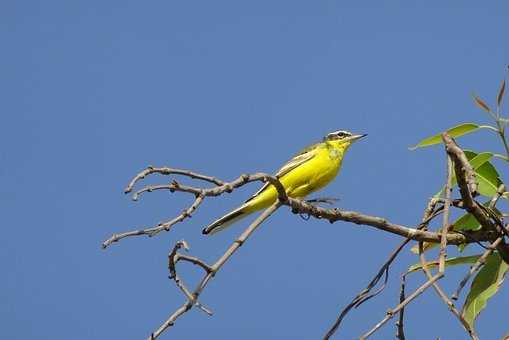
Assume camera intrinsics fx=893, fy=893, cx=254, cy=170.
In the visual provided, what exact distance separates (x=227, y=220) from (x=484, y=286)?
3482 millimetres

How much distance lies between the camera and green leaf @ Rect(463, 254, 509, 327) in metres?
4.06

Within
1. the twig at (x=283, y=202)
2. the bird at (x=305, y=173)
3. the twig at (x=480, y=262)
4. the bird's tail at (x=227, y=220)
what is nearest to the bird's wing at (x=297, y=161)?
the bird at (x=305, y=173)

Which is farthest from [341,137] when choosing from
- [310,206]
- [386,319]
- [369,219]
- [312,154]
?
[386,319]

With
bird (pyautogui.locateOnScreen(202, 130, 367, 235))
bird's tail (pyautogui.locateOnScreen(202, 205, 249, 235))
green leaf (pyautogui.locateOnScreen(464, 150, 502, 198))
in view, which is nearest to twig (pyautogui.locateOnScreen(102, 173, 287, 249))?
green leaf (pyautogui.locateOnScreen(464, 150, 502, 198))

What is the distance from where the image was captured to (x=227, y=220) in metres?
7.38

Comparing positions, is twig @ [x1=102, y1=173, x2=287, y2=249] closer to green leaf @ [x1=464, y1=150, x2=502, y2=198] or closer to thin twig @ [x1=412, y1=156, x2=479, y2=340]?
thin twig @ [x1=412, y1=156, x2=479, y2=340]

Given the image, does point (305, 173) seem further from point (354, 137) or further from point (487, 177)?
point (487, 177)

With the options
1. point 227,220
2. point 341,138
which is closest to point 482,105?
point 227,220

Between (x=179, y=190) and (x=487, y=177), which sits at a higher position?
(x=179, y=190)

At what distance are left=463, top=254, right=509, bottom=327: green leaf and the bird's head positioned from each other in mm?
5239

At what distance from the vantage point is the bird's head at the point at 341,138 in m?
9.52

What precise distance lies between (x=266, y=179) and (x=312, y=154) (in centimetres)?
534

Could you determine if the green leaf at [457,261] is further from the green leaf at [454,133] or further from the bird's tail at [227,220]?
the bird's tail at [227,220]

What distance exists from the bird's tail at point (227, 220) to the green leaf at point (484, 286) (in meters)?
2.81
